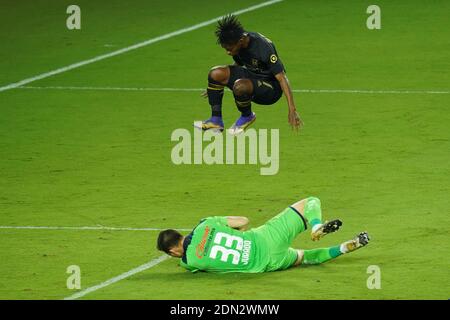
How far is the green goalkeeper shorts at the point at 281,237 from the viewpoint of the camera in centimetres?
1449

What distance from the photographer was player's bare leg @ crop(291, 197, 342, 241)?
1438cm

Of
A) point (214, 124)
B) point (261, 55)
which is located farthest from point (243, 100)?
point (261, 55)

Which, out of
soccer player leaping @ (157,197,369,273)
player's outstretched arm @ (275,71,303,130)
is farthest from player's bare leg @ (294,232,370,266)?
player's outstretched arm @ (275,71,303,130)

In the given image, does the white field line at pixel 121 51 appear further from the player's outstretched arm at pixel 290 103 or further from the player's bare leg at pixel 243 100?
the player's outstretched arm at pixel 290 103

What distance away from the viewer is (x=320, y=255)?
14.8 m

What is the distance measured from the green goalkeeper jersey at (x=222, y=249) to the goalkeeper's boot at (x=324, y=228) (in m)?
0.49

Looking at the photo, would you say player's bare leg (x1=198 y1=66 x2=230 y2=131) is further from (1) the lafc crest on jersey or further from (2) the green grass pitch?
(1) the lafc crest on jersey

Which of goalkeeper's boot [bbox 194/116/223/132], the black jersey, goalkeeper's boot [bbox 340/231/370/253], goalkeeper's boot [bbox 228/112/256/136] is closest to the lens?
goalkeeper's boot [bbox 340/231/370/253]

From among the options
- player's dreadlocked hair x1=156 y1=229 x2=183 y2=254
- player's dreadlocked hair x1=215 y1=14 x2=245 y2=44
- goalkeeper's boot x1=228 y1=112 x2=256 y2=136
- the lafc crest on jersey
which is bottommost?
player's dreadlocked hair x1=156 y1=229 x2=183 y2=254

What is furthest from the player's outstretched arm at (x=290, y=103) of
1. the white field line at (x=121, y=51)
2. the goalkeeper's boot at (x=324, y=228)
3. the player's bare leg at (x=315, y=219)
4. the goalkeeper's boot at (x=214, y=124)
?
the white field line at (x=121, y=51)

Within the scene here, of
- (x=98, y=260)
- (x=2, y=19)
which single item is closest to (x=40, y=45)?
(x=2, y=19)

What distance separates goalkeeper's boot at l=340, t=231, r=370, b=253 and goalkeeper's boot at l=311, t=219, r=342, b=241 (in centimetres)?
26

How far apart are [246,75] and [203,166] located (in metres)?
1.82

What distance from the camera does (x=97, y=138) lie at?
69.9 feet
